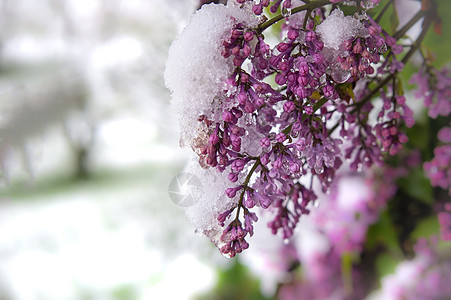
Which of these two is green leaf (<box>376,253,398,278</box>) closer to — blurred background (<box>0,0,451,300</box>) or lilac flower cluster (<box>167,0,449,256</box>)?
blurred background (<box>0,0,451,300</box>)

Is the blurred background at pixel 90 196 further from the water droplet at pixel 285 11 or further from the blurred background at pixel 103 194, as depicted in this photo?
the water droplet at pixel 285 11

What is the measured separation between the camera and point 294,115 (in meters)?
0.19

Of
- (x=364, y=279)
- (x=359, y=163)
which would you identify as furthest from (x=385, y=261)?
(x=359, y=163)

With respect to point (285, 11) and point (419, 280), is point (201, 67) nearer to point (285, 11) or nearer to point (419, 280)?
point (285, 11)

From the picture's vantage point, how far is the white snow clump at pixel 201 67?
18cm

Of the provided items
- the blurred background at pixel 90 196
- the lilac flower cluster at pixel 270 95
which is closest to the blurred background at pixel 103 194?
the blurred background at pixel 90 196

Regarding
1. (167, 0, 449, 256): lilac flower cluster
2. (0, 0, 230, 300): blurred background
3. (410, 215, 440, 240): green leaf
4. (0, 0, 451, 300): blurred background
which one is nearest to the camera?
(167, 0, 449, 256): lilac flower cluster

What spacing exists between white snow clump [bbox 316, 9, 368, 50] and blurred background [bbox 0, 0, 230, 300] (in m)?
0.66

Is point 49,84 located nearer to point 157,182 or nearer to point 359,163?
point 157,182

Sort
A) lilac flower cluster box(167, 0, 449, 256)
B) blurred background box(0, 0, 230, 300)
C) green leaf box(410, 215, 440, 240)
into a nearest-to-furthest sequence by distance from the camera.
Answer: lilac flower cluster box(167, 0, 449, 256)
green leaf box(410, 215, 440, 240)
blurred background box(0, 0, 230, 300)

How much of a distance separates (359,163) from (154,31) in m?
0.72

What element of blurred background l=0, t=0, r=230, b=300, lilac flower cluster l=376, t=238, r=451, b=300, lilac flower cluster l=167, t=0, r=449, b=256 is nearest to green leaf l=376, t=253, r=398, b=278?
lilac flower cluster l=376, t=238, r=451, b=300

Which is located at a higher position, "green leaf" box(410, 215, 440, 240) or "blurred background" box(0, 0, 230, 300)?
"blurred background" box(0, 0, 230, 300)

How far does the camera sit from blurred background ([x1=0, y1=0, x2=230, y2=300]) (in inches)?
35.3
